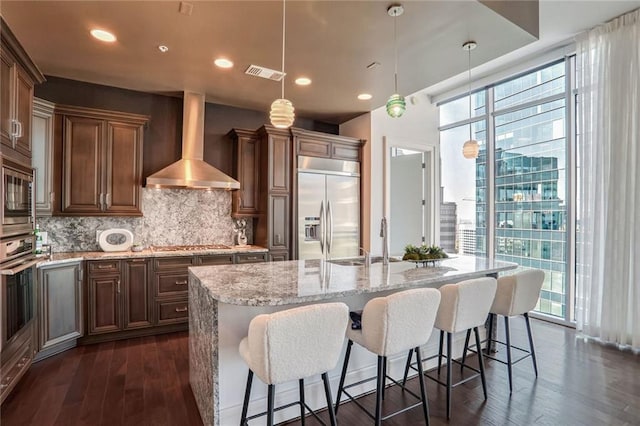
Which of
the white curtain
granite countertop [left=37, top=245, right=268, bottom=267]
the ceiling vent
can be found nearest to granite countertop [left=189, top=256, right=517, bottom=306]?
the white curtain

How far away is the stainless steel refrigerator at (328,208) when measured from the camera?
4.74m

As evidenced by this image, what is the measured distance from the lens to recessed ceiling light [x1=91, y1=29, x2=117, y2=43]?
2.87m

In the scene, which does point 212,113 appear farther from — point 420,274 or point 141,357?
point 420,274

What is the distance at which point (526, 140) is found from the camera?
15.4 feet

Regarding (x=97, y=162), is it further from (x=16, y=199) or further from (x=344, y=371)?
(x=344, y=371)

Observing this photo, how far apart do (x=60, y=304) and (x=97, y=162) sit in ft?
5.15

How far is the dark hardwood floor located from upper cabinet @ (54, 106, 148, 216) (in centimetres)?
157

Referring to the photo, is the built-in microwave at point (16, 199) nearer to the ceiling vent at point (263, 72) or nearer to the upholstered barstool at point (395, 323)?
the ceiling vent at point (263, 72)

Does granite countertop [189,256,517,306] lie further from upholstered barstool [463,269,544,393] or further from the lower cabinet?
the lower cabinet

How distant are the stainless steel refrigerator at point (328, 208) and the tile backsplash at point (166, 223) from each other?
0.96 m

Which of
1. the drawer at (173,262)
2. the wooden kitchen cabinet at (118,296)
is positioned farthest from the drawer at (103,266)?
the drawer at (173,262)

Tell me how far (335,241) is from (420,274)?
8.06 ft

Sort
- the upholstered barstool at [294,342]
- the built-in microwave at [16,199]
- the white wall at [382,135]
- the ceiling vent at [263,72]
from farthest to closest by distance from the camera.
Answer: the white wall at [382,135], the ceiling vent at [263,72], the built-in microwave at [16,199], the upholstered barstool at [294,342]

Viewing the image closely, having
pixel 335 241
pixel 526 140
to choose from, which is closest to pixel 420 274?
pixel 335 241
